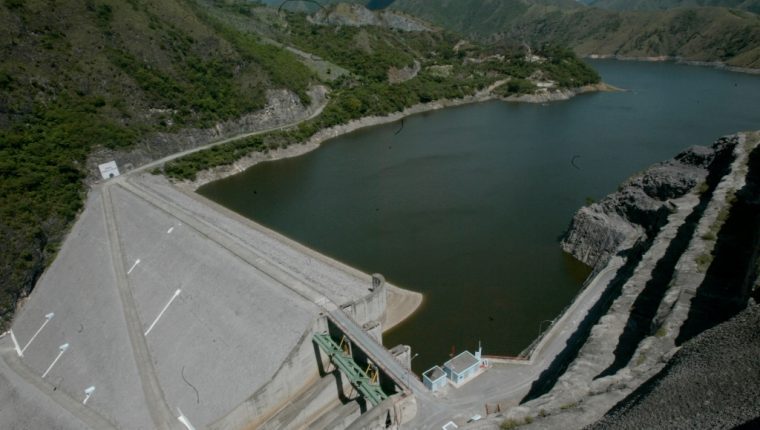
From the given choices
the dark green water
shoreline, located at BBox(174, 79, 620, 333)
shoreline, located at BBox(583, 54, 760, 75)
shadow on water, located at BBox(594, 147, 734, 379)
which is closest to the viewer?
shadow on water, located at BBox(594, 147, 734, 379)

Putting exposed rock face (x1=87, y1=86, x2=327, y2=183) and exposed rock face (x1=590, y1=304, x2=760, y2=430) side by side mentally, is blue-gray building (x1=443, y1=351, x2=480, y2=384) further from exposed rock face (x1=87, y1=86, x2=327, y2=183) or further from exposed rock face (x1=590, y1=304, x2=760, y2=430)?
exposed rock face (x1=87, y1=86, x2=327, y2=183)

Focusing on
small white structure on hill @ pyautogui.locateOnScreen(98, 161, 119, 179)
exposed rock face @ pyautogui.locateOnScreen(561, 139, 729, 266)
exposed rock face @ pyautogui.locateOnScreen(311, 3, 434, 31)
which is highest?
exposed rock face @ pyautogui.locateOnScreen(311, 3, 434, 31)

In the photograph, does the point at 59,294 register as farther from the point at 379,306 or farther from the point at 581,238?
the point at 581,238

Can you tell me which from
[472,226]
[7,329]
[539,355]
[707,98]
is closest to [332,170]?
[472,226]

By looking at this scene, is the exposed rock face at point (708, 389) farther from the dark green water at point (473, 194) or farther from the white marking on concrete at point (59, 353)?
the white marking on concrete at point (59, 353)

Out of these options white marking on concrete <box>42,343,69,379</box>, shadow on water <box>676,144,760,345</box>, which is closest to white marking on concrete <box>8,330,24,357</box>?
white marking on concrete <box>42,343,69,379</box>

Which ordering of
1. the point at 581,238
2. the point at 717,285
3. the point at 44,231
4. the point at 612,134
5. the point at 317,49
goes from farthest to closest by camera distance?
1. the point at 317,49
2. the point at 612,134
3. the point at 44,231
4. the point at 581,238
5. the point at 717,285
